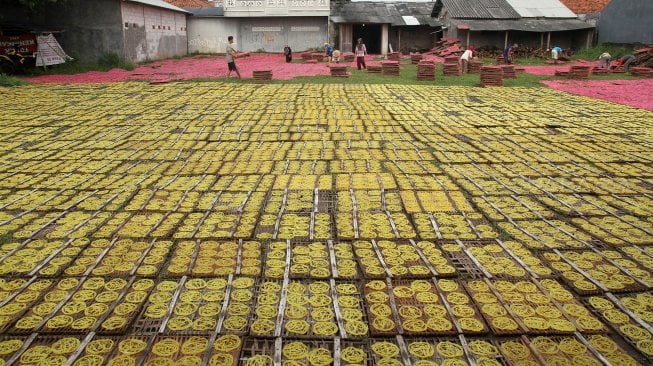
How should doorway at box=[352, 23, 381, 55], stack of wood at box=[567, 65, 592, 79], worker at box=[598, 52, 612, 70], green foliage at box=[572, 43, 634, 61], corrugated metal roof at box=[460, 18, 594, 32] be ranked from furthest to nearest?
doorway at box=[352, 23, 381, 55] → corrugated metal roof at box=[460, 18, 594, 32] → green foliage at box=[572, 43, 634, 61] → worker at box=[598, 52, 612, 70] → stack of wood at box=[567, 65, 592, 79]

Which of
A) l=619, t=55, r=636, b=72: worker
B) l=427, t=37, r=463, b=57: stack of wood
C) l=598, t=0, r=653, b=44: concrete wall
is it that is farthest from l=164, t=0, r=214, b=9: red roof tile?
l=619, t=55, r=636, b=72: worker

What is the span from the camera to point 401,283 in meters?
4.24

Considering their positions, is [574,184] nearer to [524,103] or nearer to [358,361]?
[358,361]

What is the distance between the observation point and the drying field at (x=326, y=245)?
3.51m

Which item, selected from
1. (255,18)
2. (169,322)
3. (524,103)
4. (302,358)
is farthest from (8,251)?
(255,18)

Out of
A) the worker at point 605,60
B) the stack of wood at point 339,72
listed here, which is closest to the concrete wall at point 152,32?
the stack of wood at point 339,72

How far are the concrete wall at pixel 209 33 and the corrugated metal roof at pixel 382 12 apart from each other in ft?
22.4

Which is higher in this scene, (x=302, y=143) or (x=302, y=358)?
(x=302, y=143)

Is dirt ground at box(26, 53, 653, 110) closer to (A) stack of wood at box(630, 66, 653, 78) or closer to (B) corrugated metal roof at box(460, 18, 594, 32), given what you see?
(A) stack of wood at box(630, 66, 653, 78)

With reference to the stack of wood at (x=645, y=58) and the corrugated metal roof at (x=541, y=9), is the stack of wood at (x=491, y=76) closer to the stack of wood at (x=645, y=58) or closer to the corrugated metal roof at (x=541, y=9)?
the stack of wood at (x=645, y=58)

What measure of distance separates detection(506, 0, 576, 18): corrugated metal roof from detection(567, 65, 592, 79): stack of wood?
1158 centimetres

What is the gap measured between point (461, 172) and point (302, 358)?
4671 millimetres

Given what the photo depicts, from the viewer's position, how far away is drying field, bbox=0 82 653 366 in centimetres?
351

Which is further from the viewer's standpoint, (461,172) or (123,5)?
(123,5)
